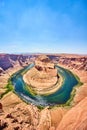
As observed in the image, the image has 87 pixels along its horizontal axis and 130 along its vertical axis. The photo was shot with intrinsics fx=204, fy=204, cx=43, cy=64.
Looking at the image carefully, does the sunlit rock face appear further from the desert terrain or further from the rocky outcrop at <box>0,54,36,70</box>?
the rocky outcrop at <box>0,54,36,70</box>

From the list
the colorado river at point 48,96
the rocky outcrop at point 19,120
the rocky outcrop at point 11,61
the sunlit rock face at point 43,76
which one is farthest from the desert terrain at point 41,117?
the rocky outcrop at point 11,61

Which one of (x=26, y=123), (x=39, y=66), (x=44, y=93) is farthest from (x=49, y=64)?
(x=26, y=123)

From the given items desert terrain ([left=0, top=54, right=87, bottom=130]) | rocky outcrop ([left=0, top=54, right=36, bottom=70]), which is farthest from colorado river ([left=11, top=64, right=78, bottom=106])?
rocky outcrop ([left=0, top=54, right=36, bottom=70])

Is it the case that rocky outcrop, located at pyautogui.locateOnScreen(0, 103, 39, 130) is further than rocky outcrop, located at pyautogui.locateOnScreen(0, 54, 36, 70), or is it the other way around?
rocky outcrop, located at pyautogui.locateOnScreen(0, 54, 36, 70)

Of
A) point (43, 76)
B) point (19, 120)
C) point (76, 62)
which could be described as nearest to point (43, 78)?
point (43, 76)

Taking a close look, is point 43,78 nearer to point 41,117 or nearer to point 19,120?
point 41,117

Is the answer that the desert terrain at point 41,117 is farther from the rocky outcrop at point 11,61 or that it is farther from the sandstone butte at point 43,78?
the rocky outcrop at point 11,61

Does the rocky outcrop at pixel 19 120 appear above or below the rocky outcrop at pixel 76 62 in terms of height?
below

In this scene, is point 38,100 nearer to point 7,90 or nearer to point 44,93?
point 44,93
